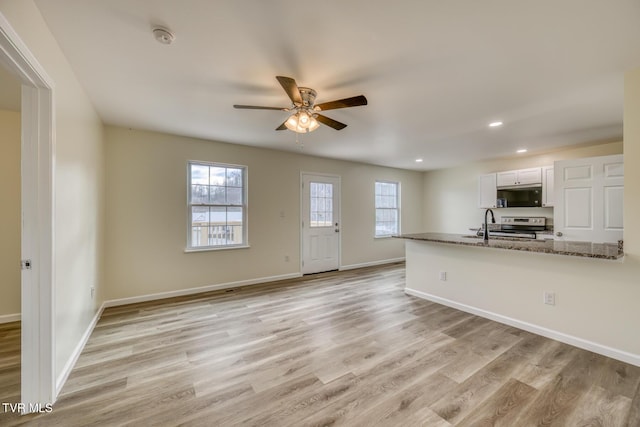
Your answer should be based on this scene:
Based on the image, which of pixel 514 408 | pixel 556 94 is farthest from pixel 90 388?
pixel 556 94

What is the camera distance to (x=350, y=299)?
389 cm

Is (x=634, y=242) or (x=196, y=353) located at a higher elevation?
(x=634, y=242)

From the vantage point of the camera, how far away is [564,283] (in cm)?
266

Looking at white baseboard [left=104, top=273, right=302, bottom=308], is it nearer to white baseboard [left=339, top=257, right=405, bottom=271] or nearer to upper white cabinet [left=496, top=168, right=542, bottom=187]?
white baseboard [left=339, top=257, right=405, bottom=271]

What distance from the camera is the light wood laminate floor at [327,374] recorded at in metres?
1.68

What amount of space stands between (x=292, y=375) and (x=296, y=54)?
2515 mm

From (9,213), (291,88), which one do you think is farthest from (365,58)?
(9,213)

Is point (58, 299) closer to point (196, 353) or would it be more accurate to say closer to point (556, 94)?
point (196, 353)

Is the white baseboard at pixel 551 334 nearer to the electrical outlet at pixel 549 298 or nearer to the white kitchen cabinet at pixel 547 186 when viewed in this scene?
the electrical outlet at pixel 549 298

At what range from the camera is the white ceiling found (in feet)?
5.23

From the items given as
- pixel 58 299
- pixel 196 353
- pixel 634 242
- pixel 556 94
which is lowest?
pixel 196 353

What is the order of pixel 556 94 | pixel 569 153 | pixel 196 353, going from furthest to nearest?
pixel 569 153, pixel 556 94, pixel 196 353

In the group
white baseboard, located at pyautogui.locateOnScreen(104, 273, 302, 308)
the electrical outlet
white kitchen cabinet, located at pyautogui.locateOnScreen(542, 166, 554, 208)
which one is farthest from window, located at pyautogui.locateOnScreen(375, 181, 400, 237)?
the electrical outlet

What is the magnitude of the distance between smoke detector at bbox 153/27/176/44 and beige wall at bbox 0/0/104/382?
2.00ft
